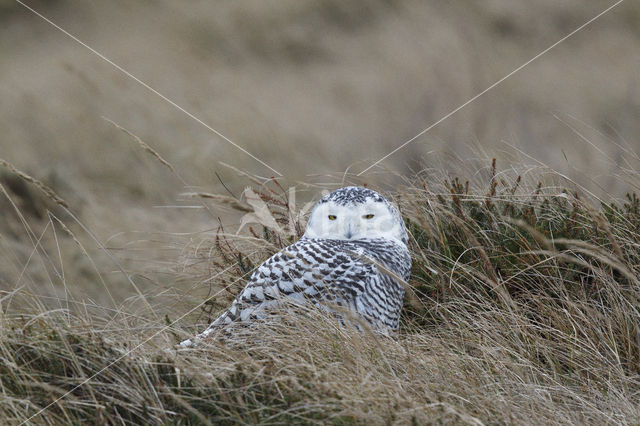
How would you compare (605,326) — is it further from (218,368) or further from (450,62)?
(450,62)

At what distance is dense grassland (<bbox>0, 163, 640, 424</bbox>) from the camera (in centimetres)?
207

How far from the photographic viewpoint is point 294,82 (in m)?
12.7

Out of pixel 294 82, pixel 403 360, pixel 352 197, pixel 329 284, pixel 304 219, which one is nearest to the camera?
pixel 403 360

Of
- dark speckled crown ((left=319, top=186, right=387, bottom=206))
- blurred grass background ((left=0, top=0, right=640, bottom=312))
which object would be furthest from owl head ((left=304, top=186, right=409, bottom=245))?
blurred grass background ((left=0, top=0, right=640, bottom=312))

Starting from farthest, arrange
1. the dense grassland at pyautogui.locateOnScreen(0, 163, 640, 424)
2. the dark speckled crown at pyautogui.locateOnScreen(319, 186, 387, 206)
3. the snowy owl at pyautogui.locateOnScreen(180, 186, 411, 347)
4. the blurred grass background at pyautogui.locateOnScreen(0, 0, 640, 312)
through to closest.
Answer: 1. the blurred grass background at pyautogui.locateOnScreen(0, 0, 640, 312)
2. the dark speckled crown at pyautogui.locateOnScreen(319, 186, 387, 206)
3. the snowy owl at pyautogui.locateOnScreen(180, 186, 411, 347)
4. the dense grassland at pyautogui.locateOnScreen(0, 163, 640, 424)

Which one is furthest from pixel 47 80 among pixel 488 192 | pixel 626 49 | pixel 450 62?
pixel 488 192

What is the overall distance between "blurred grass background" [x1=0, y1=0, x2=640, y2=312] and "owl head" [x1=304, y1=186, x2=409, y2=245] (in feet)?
12.2

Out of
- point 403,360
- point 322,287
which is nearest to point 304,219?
point 322,287

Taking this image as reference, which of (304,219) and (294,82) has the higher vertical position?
(294,82)

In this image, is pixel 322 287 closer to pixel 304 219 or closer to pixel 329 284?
pixel 329 284

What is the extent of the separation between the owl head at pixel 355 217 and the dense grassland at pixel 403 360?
0.29 m

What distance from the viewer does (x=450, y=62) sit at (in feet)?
31.4

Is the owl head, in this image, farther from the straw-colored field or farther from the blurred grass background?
the blurred grass background

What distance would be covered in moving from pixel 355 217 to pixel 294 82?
10.2 meters
